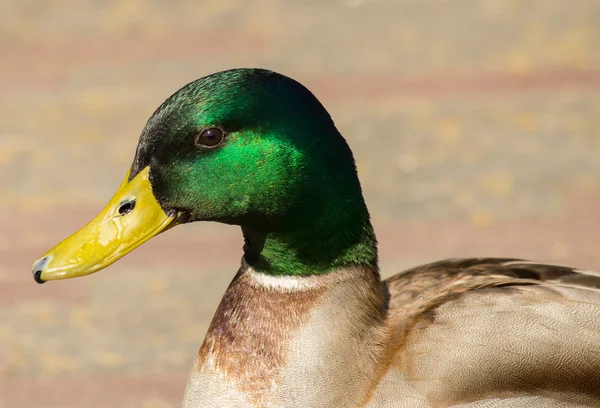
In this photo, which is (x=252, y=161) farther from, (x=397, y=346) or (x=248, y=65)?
(x=248, y=65)

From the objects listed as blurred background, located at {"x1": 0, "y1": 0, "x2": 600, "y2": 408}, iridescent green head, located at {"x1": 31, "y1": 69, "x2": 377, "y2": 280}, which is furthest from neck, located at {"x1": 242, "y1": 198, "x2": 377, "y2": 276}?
blurred background, located at {"x1": 0, "y1": 0, "x2": 600, "y2": 408}

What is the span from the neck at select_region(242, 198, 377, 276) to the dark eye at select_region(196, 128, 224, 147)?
7.9 inches

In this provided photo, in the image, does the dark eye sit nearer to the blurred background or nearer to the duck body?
the duck body

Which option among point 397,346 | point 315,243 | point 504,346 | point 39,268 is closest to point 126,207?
point 39,268

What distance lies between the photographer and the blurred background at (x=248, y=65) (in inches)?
126

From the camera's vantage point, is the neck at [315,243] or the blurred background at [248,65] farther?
the blurred background at [248,65]

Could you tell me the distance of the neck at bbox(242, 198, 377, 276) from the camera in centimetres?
194

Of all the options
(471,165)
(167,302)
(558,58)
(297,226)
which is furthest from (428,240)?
(297,226)

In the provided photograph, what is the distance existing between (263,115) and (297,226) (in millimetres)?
226

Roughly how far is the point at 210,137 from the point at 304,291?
1.20 ft

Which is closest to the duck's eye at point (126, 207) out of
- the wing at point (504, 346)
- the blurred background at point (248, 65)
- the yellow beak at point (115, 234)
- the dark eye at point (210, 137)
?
the yellow beak at point (115, 234)

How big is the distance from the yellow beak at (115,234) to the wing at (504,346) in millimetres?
530

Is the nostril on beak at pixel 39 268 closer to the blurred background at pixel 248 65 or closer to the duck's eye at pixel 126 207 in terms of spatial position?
the duck's eye at pixel 126 207

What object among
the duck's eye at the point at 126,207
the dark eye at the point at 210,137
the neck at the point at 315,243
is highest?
the dark eye at the point at 210,137
